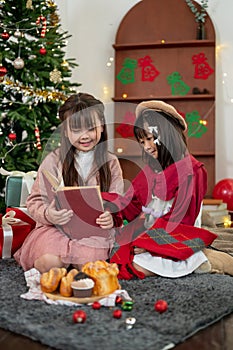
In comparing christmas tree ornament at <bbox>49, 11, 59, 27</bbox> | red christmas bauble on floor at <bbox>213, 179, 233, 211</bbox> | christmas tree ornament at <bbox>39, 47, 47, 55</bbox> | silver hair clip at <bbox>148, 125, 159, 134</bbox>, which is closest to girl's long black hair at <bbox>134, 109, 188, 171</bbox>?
silver hair clip at <bbox>148, 125, 159, 134</bbox>

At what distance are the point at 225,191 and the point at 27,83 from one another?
1669mm

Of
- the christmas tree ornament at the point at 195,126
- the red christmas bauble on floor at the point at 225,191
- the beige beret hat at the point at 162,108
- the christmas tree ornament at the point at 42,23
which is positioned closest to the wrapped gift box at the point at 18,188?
the beige beret hat at the point at 162,108

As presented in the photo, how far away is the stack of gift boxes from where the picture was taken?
1.99m

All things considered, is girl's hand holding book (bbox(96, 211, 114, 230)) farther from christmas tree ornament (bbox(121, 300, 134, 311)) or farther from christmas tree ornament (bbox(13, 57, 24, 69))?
christmas tree ornament (bbox(13, 57, 24, 69))

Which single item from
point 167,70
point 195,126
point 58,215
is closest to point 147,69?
point 167,70

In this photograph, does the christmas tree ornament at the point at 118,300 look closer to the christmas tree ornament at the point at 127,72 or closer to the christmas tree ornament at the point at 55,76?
the christmas tree ornament at the point at 55,76

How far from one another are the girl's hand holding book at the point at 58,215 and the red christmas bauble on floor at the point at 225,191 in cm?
217

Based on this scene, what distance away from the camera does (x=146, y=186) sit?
5.91ft

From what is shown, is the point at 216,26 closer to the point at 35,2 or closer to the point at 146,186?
the point at 35,2

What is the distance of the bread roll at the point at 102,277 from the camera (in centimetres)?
133

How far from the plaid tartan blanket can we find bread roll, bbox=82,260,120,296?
0.26 meters

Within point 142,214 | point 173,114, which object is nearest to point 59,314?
point 142,214

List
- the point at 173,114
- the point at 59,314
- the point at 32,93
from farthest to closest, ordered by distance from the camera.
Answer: the point at 32,93 → the point at 173,114 → the point at 59,314

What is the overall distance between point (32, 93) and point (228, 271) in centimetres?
148
